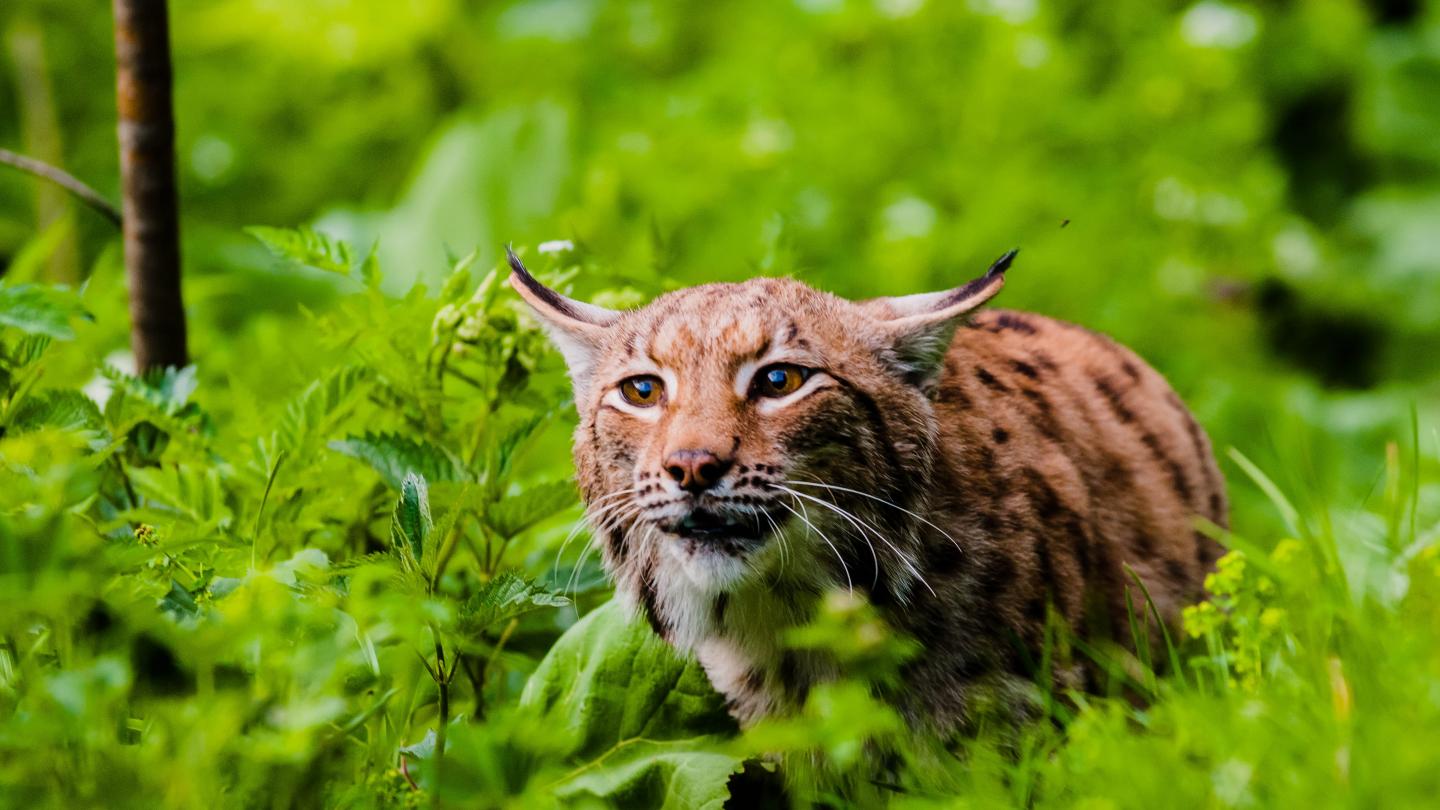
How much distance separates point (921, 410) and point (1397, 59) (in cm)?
777

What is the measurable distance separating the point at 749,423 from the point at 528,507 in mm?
683

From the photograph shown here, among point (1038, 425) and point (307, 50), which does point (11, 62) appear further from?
point (1038, 425)

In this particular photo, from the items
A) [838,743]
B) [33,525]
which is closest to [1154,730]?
[838,743]

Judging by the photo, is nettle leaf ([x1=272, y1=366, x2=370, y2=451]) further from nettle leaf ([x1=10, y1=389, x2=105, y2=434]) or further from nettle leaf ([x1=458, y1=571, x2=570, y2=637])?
nettle leaf ([x1=458, y1=571, x2=570, y2=637])

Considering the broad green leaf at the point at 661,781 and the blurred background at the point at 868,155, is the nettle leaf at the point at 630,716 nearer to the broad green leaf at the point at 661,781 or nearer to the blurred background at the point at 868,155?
the broad green leaf at the point at 661,781

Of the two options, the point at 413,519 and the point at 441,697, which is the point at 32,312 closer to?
the point at 413,519

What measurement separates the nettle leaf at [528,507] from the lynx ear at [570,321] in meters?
0.27

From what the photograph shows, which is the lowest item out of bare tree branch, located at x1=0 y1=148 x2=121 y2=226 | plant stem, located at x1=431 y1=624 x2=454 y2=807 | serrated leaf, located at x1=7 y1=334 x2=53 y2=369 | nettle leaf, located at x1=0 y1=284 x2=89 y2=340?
plant stem, located at x1=431 y1=624 x2=454 y2=807

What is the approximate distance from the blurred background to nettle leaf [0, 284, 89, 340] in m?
1.68

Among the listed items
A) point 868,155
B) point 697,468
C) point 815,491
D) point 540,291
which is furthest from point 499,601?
point 868,155

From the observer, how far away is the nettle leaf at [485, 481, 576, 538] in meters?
3.51

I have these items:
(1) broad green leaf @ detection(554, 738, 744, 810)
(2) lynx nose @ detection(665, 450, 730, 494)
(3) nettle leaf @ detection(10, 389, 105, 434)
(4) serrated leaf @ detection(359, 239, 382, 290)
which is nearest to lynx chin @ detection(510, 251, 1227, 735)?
(2) lynx nose @ detection(665, 450, 730, 494)

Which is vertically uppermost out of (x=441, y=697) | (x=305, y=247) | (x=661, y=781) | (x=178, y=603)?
(x=305, y=247)

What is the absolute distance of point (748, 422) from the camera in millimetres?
3217
